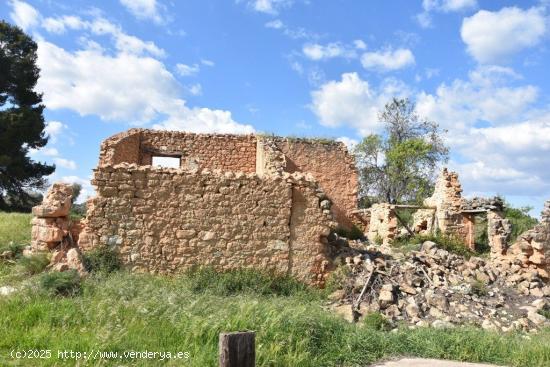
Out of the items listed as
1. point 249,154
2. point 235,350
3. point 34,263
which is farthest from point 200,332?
point 249,154

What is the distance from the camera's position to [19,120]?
2009 cm

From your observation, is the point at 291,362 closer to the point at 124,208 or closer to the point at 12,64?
the point at 124,208

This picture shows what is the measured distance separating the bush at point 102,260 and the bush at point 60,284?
0.96m

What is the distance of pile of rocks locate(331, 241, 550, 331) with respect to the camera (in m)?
7.93

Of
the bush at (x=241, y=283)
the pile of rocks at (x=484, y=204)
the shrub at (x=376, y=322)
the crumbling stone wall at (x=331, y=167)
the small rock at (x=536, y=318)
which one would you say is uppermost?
the crumbling stone wall at (x=331, y=167)


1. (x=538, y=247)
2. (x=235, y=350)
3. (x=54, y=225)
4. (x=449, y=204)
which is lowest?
(x=235, y=350)

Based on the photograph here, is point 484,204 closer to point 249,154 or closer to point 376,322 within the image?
point 249,154

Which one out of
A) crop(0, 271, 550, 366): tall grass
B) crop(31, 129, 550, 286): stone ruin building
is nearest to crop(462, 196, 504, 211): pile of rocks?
crop(31, 129, 550, 286): stone ruin building

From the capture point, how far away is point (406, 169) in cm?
2616

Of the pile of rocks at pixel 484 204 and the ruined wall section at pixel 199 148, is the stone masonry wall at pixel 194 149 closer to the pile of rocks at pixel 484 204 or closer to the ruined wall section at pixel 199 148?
the ruined wall section at pixel 199 148

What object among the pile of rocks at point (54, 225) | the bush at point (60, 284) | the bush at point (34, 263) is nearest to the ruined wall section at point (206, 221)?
the pile of rocks at point (54, 225)

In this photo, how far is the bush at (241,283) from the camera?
303 inches

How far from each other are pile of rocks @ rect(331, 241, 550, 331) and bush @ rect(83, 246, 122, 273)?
12.9 feet

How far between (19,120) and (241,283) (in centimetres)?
1691
